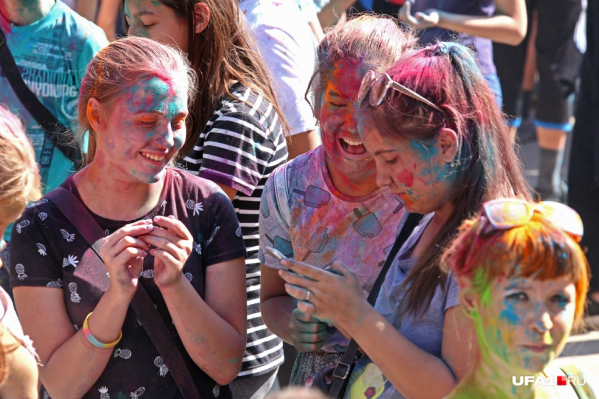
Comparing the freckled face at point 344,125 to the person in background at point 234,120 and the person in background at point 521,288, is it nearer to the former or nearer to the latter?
the person in background at point 234,120

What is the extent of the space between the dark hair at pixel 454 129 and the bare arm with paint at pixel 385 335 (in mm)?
118

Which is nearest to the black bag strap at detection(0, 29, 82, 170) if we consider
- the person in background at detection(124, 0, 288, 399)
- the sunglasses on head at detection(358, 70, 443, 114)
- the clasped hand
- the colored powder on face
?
the person in background at detection(124, 0, 288, 399)

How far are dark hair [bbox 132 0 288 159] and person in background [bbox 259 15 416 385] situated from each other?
422mm

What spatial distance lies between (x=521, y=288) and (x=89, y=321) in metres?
1.15

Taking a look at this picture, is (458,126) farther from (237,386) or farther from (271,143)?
(237,386)

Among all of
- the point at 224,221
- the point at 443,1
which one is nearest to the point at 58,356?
the point at 224,221

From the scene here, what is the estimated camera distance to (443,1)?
167 inches

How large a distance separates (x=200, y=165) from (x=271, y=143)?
26 cm

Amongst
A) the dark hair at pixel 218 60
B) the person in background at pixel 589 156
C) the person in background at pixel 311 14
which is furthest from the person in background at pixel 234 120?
the person in background at pixel 589 156

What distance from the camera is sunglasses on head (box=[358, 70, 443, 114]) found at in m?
1.84

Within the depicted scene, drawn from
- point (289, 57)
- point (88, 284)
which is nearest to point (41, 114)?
point (289, 57)

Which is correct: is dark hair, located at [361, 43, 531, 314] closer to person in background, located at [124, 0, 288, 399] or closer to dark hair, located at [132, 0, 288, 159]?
person in background, located at [124, 0, 288, 399]

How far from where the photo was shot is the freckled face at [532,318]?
145 centimetres

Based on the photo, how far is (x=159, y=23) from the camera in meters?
2.72
